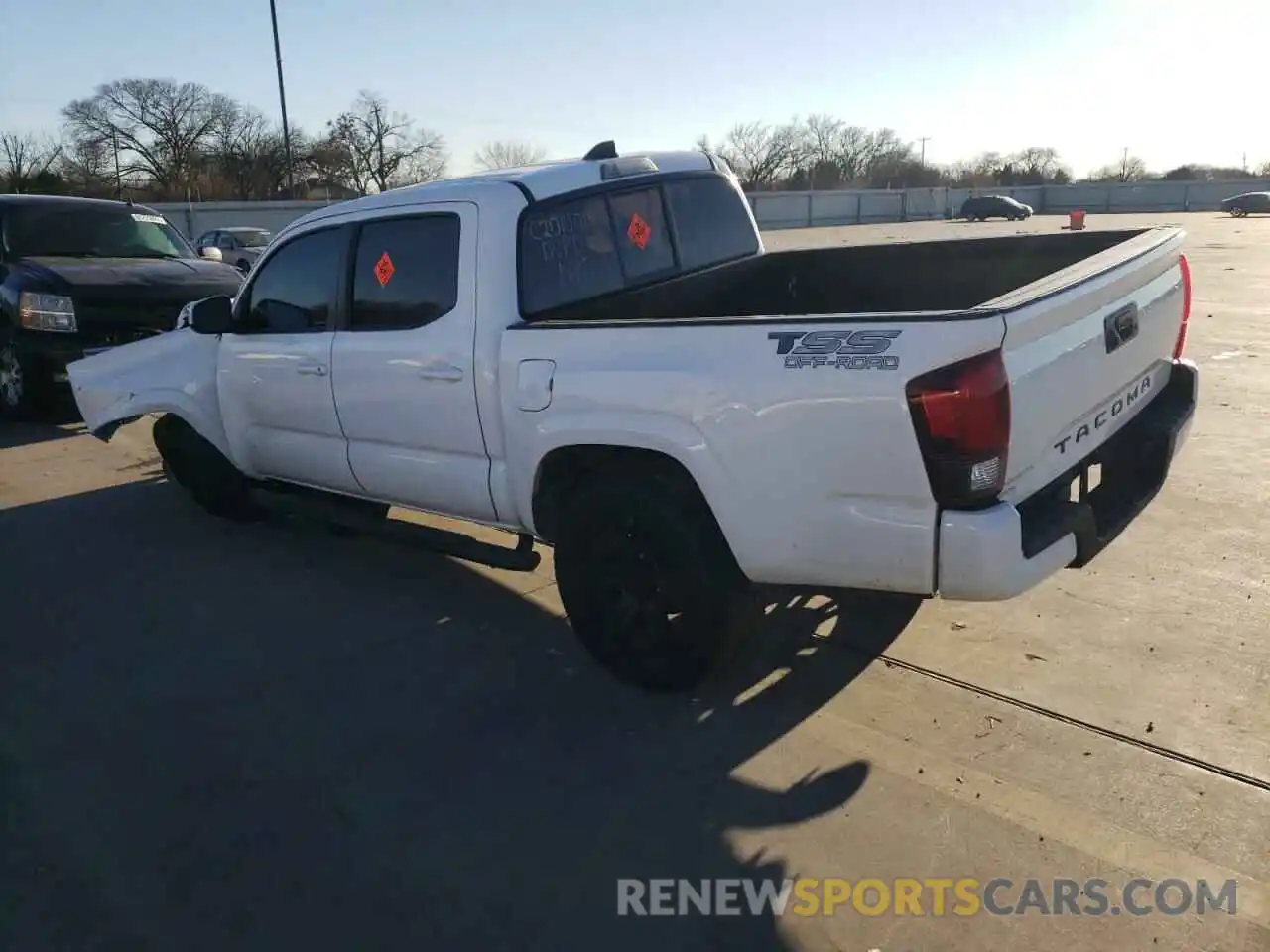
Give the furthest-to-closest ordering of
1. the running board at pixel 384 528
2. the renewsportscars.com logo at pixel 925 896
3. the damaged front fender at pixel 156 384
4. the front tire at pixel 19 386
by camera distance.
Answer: the front tire at pixel 19 386
the damaged front fender at pixel 156 384
the running board at pixel 384 528
the renewsportscars.com logo at pixel 925 896

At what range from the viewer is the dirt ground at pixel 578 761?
277cm

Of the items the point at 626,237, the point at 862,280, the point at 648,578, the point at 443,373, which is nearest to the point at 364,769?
the point at 648,578

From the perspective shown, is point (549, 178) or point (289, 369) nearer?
point (549, 178)

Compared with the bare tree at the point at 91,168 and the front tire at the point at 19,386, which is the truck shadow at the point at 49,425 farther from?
the bare tree at the point at 91,168

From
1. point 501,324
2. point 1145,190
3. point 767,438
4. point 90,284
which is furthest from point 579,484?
point 1145,190

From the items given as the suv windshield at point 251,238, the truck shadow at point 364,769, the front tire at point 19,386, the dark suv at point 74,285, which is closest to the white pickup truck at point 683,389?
the truck shadow at point 364,769

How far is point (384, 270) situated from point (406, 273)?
0.18 meters

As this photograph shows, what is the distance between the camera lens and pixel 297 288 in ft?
16.9

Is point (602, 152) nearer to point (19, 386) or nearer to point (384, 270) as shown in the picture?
point (384, 270)

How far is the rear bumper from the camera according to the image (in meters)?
2.86

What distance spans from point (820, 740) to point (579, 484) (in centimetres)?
132

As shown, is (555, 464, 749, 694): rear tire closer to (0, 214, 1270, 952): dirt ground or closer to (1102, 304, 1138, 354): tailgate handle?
(0, 214, 1270, 952): dirt ground

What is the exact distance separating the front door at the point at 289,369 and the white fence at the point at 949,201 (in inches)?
2156

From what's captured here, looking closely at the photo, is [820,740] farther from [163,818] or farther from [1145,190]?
[1145,190]
